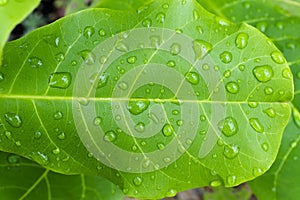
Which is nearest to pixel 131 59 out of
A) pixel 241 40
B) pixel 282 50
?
pixel 241 40

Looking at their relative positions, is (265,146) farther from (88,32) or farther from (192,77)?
(88,32)

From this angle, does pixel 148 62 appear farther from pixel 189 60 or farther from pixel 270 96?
pixel 270 96

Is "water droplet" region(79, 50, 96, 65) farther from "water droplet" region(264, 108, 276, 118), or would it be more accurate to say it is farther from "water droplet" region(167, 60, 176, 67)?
"water droplet" region(264, 108, 276, 118)

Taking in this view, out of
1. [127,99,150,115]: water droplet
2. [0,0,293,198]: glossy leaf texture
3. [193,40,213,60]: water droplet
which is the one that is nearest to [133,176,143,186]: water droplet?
[0,0,293,198]: glossy leaf texture

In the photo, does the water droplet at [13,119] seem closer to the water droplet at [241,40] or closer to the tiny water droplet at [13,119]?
the tiny water droplet at [13,119]

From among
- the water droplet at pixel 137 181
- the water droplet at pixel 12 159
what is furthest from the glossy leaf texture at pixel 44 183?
the water droplet at pixel 137 181

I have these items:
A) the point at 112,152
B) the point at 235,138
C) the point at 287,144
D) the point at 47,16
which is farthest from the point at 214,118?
the point at 47,16
